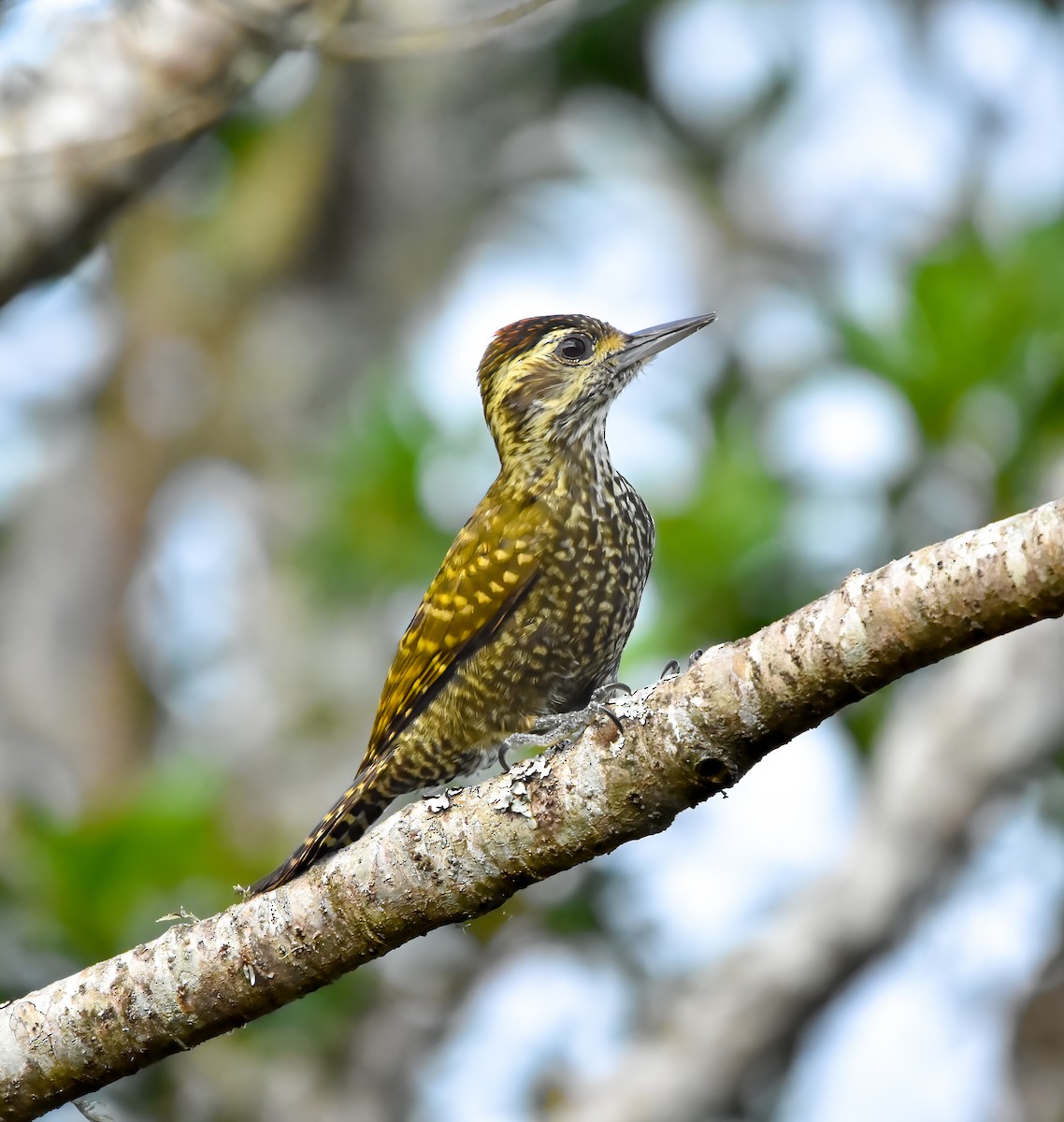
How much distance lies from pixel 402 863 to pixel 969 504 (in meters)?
4.11

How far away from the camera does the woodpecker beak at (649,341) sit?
421 centimetres

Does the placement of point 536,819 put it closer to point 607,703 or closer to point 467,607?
point 607,703

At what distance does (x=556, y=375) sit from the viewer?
14.3 ft

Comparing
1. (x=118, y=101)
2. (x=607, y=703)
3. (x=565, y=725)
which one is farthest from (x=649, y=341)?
(x=118, y=101)

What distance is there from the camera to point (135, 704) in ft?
30.1

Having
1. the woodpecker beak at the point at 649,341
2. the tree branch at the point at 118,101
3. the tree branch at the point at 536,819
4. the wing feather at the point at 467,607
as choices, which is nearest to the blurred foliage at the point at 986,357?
the woodpecker beak at the point at 649,341

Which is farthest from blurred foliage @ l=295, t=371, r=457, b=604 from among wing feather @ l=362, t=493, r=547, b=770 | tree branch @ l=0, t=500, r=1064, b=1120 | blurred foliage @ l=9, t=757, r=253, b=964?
tree branch @ l=0, t=500, r=1064, b=1120

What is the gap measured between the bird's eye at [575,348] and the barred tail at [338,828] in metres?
1.24

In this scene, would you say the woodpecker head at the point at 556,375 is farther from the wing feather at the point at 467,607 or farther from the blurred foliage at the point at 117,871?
the blurred foliage at the point at 117,871

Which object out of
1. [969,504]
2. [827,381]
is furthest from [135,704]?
[969,504]

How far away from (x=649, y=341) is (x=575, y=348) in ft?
0.69

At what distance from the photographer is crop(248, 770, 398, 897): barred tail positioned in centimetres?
342

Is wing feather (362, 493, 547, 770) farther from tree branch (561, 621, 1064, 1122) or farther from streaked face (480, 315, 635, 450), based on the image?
tree branch (561, 621, 1064, 1122)

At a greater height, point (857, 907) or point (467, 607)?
point (467, 607)
